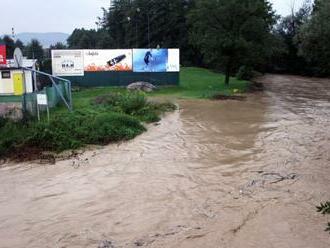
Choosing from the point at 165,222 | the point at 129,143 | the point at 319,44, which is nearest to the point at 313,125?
the point at 319,44

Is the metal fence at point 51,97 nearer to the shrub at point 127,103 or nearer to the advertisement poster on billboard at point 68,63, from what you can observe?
the shrub at point 127,103

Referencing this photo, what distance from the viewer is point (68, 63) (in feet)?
114

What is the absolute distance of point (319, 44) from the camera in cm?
1934

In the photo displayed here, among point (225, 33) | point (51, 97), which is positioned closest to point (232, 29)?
point (225, 33)

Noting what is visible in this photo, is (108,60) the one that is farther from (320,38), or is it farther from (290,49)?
(290,49)

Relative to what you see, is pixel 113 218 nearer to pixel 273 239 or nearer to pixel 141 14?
pixel 273 239

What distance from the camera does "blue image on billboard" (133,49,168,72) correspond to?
3553 centimetres

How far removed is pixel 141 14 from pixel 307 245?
64816mm

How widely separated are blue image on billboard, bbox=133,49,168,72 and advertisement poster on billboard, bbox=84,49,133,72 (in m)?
0.45

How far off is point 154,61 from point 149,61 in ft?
1.18

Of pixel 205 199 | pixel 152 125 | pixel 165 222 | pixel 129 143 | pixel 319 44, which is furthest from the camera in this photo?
pixel 152 125

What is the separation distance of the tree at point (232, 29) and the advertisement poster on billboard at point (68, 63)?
8533 millimetres

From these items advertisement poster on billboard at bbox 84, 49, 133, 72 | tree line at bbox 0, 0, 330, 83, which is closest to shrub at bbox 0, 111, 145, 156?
tree line at bbox 0, 0, 330, 83

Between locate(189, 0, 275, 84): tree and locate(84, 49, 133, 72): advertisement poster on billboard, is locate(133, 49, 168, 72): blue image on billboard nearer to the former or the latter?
locate(84, 49, 133, 72): advertisement poster on billboard
